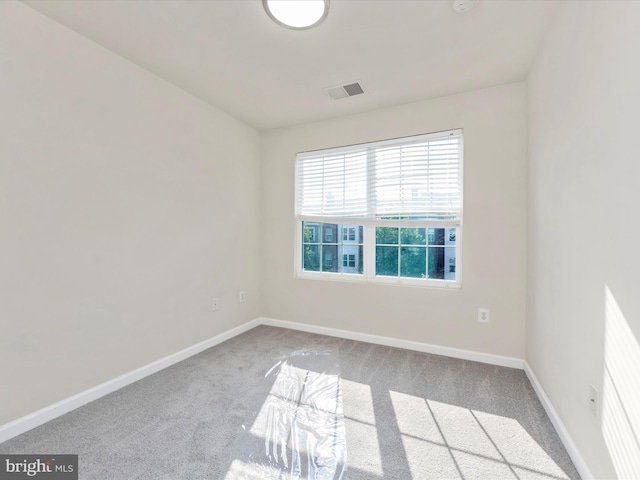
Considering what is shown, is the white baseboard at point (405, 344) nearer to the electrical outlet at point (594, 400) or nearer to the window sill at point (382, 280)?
the window sill at point (382, 280)

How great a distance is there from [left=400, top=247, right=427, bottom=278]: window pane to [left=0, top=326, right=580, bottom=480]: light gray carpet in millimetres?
886

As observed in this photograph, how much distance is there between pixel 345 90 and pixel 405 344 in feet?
8.51

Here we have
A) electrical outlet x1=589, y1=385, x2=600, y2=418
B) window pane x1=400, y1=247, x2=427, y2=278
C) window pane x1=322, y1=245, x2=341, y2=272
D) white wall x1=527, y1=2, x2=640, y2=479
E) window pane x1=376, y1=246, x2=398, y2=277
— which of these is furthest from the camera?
window pane x1=322, y1=245, x2=341, y2=272

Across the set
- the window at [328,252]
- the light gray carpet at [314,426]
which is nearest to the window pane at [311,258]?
the window at [328,252]

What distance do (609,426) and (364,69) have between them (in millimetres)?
2594

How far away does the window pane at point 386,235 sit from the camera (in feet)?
10.4

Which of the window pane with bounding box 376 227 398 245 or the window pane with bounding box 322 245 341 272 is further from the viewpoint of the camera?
the window pane with bounding box 322 245 341 272

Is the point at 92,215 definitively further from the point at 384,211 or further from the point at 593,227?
the point at 593,227

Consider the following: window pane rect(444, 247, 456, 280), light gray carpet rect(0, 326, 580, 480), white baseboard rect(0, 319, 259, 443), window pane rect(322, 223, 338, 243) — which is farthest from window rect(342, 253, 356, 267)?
white baseboard rect(0, 319, 259, 443)

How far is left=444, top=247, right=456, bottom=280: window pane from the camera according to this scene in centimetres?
290

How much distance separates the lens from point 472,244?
2746 millimetres

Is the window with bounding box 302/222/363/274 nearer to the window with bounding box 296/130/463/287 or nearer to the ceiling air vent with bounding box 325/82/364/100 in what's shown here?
the window with bounding box 296/130/463/287

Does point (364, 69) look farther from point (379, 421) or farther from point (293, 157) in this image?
point (379, 421)

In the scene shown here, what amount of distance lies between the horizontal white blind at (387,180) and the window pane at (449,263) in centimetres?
33
